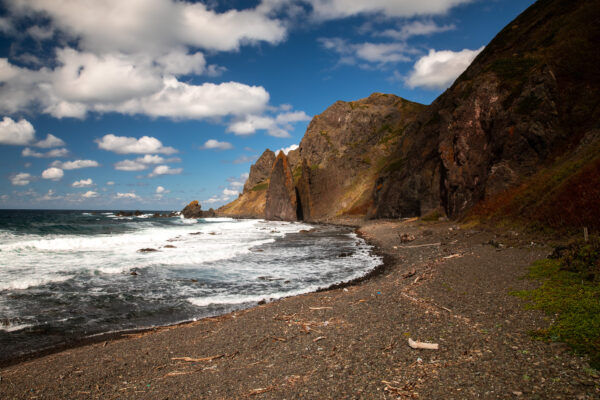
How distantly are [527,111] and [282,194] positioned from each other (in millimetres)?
66857

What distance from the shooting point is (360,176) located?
80.2 metres

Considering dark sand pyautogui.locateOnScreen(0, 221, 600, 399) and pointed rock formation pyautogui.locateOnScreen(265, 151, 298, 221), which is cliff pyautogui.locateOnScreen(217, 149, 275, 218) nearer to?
pointed rock formation pyautogui.locateOnScreen(265, 151, 298, 221)

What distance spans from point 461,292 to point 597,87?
22.7 metres

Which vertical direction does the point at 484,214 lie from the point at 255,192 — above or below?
below

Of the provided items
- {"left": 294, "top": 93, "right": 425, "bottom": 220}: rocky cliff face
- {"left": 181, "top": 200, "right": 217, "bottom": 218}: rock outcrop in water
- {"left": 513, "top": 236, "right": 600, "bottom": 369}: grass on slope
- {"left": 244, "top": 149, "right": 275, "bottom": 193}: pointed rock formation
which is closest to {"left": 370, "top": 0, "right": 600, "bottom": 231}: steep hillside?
{"left": 513, "top": 236, "right": 600, "bottom": 369}: grass on slope

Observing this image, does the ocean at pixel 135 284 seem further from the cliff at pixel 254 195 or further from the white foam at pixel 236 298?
the cliff at pixel 254 195

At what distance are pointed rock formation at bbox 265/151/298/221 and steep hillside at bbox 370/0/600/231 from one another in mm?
50297

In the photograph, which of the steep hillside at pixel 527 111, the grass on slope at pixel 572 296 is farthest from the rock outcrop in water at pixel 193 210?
the grass on slope at pixel 572 296

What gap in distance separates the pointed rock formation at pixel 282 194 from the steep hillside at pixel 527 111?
50297 millimetres

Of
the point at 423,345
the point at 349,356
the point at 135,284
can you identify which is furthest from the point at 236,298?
the point at 423,345

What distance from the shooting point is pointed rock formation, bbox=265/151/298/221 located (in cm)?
8400

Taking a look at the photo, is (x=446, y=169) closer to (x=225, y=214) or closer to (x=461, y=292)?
(x=461, y=292)

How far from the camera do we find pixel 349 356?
5.52 m

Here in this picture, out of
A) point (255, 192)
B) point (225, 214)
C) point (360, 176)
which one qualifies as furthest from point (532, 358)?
point (225, 214)
